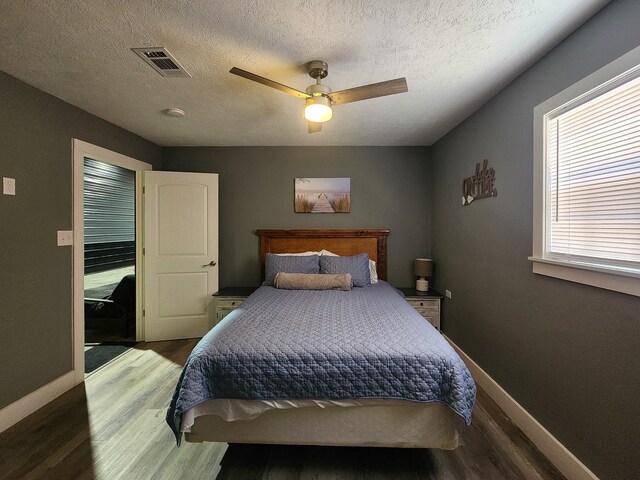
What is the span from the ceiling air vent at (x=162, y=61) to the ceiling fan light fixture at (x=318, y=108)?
2.93 feet

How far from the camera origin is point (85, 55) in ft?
5.93

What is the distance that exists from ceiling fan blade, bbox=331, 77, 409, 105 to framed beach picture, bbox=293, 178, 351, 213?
1865 millimetres

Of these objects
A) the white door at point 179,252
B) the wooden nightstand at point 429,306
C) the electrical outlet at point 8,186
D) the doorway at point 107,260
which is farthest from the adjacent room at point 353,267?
the white door at point 179,252

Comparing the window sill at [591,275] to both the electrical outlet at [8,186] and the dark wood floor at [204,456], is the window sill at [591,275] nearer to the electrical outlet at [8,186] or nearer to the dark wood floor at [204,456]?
the dark wood floor at [204,456]

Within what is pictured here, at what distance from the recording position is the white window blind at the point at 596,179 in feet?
4.34

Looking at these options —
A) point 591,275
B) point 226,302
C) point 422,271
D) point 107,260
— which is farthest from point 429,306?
point 107,260

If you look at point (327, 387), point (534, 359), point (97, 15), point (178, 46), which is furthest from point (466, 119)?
point (97, 15)

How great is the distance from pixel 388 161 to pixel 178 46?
8.88 feet

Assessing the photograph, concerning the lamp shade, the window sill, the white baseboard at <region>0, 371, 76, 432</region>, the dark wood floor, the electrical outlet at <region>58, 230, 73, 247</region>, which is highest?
the electrical outlet at <region>58, 230, 73, 247</region>

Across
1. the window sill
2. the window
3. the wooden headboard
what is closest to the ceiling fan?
the window

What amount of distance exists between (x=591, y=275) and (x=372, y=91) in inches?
61.0

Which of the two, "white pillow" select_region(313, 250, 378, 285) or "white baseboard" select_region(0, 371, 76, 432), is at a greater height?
"white pillow" select_region(313, 250, 378, 285)

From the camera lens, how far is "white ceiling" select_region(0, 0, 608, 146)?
56.4 inches

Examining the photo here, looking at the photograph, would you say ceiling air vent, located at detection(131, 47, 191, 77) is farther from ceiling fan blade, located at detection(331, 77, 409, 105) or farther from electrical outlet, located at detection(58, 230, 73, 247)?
electrical outlet, located at detection(58, 230, 73, 247)
